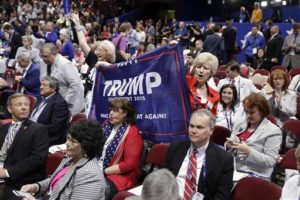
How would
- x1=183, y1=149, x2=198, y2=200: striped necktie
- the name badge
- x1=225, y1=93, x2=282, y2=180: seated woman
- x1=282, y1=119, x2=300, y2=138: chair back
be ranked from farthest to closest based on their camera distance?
x1=282, y1=119, x2=300, y2=138: chair back, x1=225, y1=93, x2=282, y2=180: seated woman, x1=183, y1=149, x2=198, y2=200: striped necktie, the name badge

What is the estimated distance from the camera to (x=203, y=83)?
181 inches

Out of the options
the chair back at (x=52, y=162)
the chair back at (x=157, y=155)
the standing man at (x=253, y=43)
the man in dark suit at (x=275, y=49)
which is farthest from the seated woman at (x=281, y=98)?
the standing man at (x=253, y=43)

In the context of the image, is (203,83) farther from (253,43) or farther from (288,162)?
(253,43)

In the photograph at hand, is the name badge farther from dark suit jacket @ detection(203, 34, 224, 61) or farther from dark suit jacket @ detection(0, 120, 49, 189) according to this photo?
dark suit jacket @ detection(203, 34, 224, 61)

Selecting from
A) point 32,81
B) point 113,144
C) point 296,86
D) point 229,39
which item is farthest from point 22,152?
point 229,39

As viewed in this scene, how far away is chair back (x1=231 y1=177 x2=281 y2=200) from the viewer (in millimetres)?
3260

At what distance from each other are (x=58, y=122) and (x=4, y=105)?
2.70 meters

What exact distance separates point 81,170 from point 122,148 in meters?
1.00

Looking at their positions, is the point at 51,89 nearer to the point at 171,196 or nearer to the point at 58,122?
the point at 58,122

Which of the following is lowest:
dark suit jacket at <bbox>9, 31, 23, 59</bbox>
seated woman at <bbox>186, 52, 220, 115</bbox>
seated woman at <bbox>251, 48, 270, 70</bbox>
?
seated woman at <bbox>251, 48, 270, 70</bbox>

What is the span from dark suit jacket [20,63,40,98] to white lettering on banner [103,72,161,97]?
279cm

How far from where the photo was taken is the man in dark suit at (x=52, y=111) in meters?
5.26

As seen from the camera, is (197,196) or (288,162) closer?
(197,196)

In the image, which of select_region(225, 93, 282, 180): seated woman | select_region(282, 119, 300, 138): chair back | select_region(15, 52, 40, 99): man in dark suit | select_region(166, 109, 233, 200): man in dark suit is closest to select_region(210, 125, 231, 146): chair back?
select_region(225, 93, 282, 180): seated woman
